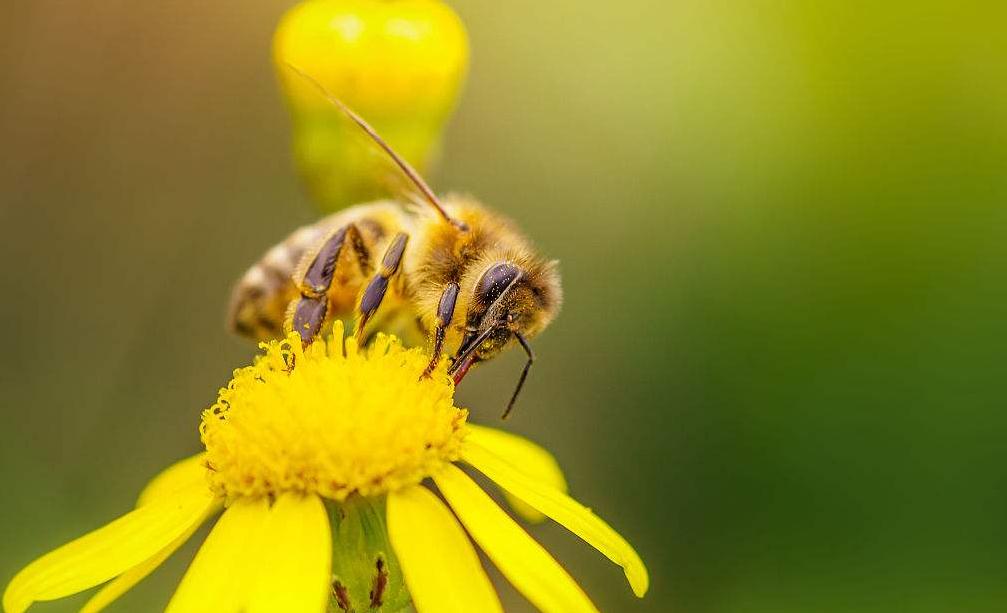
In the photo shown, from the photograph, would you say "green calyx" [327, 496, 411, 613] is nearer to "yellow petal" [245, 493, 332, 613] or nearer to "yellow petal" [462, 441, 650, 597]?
"yellow petal" [245, 493, 332, 613]

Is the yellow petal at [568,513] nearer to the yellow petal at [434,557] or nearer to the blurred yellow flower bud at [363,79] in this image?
the yellow petal at [434,557]

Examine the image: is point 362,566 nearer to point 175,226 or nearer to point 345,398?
point 345,398

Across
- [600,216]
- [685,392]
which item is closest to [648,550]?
[685,392]

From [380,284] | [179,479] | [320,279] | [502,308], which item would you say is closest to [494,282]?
[502,308]

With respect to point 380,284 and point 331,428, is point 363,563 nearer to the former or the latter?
point 331,428

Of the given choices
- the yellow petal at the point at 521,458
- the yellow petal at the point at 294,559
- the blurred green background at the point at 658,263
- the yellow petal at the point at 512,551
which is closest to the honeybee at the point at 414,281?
the yellow petal at the point at 521,458

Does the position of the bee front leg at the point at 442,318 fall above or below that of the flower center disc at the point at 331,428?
above
